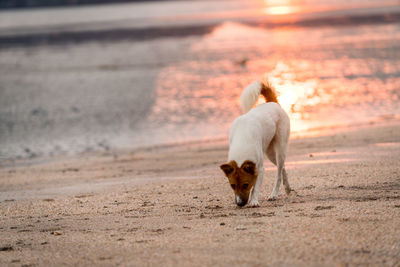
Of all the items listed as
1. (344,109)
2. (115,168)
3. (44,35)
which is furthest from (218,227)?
(44,35)

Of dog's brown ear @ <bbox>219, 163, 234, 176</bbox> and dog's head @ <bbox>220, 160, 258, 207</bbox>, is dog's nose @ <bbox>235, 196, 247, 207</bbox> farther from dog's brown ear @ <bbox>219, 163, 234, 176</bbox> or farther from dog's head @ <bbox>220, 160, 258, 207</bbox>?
dog's brown ear @ <bbox>219, 163, 234, 176</bbox>

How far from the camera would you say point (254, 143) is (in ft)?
24.0

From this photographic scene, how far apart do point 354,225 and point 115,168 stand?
23.1 feet

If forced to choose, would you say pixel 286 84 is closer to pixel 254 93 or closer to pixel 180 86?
pixel 180 86

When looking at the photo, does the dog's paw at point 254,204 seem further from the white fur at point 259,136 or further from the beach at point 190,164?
the beach at point 190,164

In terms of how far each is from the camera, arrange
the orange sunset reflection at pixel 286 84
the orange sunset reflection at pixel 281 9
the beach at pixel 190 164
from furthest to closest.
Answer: the orange sunset reflection at pixel 281 9 → the orange sunset reflection at pixel 286 84 → the beach at pixel 190 164

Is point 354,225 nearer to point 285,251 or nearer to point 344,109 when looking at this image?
point 285,251

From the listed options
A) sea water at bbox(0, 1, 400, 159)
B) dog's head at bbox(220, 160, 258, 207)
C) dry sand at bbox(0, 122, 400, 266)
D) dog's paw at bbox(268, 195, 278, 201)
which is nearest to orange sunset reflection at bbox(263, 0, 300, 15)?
sea water at bbox(0, 1, 400, 159)

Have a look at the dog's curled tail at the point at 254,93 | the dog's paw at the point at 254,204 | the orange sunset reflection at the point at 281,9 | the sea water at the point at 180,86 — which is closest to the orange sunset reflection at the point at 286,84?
the sea water at the point at 180,86

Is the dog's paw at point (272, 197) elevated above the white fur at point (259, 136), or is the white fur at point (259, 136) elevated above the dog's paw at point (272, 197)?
the white fur at point (259, 136)

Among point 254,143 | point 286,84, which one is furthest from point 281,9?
point 254,143

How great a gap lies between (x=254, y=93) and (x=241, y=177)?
1719 millimetres

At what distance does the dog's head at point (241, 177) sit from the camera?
7.06 meters

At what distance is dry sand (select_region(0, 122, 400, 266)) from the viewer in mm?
5375
